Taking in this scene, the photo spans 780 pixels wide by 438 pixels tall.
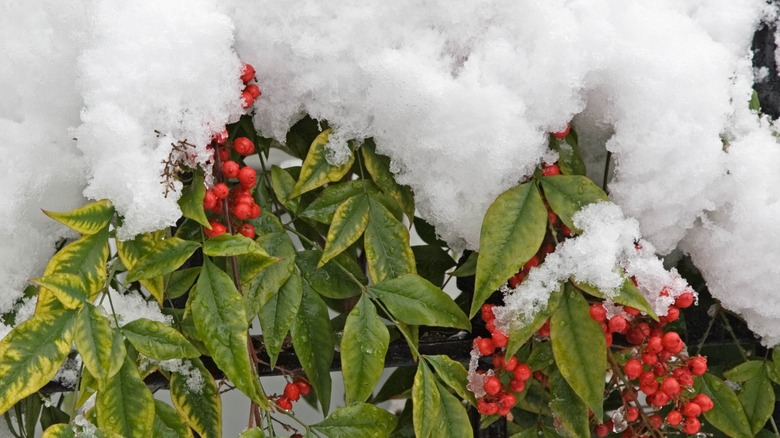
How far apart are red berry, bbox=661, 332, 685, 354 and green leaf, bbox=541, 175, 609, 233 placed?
13 centimetres

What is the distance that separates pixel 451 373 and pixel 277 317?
6.7 inches

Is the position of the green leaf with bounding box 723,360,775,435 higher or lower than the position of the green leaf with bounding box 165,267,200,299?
lower

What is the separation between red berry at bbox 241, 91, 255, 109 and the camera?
26.4 inches

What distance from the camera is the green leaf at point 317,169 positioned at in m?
0.69

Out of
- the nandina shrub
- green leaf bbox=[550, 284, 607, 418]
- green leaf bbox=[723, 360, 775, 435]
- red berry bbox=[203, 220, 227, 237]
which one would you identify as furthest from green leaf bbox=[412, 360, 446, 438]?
green leaf bbox=[723, 360, 775, 435]

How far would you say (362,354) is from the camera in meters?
0.67

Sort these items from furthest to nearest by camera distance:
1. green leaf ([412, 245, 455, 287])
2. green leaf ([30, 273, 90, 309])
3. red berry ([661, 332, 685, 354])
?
green leaf ([412, 245, 455, 287]) → red berry ([661, 332, 685, 354]) → green leaf ([30, 273, 90, 309])

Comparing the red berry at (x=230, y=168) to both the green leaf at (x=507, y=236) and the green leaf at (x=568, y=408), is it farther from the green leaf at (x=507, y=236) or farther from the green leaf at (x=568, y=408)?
the green leaf at (x=568, y=408)

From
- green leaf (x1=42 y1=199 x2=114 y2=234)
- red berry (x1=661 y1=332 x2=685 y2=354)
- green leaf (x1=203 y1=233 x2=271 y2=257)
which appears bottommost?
red berry (x1=661 y1=332 x2=685 y2=354)

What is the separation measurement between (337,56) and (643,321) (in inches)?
15.2

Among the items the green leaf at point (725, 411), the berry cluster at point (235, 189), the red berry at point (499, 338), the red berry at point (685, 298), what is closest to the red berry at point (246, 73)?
Answer: the berry cluster at point (235, 189)

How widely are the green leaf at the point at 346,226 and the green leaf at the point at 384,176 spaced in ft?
0.08

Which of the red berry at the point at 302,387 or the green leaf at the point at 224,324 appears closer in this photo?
the green leaf at the point at 224,324

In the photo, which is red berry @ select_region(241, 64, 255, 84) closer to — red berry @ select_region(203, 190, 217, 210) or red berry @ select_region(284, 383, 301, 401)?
red berry @ select_region(203, 190, 217, 210)
